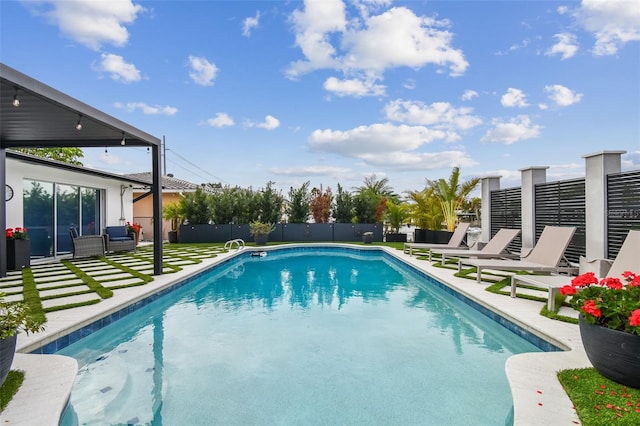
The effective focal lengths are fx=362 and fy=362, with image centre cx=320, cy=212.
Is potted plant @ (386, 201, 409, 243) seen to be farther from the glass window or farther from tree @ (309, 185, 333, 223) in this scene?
the glass window

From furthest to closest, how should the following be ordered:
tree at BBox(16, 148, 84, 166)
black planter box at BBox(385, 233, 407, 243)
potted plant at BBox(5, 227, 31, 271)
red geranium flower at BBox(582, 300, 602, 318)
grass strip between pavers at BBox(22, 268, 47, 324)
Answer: tree at BBox(16, 148, 84, 166), black planter box at BBox(385, 233, 407, 243), potted plant at BBox(5, 227, 31, 271), grass strip between pavers at BBox(22, 268, 47, 324), red geranium flower at BBox(582, 300, 602, 318)

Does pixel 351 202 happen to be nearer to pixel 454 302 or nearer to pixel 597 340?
pixel 454 302

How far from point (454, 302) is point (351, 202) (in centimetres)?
1298

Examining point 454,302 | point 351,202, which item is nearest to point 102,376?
point 454,302

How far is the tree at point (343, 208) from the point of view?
19.3 m

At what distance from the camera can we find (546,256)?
6.93 metres

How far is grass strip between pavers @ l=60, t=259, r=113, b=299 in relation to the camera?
603cm

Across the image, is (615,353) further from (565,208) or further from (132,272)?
(132,272)

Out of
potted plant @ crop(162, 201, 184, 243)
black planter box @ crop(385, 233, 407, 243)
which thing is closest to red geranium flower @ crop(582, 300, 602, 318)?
black planter box @ crop(385, 233, 407, 243)

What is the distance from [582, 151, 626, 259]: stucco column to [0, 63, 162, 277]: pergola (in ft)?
29.7

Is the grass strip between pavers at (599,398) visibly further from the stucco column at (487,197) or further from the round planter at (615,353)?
the stucco column at (487,197)

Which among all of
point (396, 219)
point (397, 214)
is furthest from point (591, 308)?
point (396, 219)

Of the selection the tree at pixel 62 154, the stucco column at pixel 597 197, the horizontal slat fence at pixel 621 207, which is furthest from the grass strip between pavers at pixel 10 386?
the tree at pixel 62 154

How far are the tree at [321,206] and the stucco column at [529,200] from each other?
10.8m
